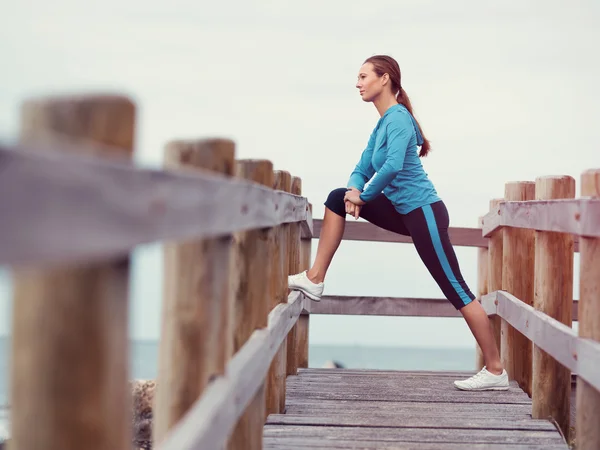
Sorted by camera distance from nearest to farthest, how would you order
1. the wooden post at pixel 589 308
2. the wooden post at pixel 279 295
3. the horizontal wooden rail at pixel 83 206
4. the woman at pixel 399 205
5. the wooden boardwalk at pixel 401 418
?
the horizontal wooden rail at pixel 83 206 < the wooden post at pixel 589 308 < the wooden boardwalk at pixel 401 418 < the wooden post at pixel 279 295 < the woman at pixel 399 205

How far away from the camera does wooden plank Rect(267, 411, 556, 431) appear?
4.31m

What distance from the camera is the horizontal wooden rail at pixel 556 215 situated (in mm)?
3357

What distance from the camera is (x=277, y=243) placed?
13.2 ft

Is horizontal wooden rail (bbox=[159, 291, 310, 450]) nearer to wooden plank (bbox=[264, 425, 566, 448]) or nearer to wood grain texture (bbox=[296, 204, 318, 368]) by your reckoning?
wooden plank (bbox=[264, 425, 566, 448])

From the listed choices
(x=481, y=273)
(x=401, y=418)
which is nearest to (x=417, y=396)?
(x=401, y=418)

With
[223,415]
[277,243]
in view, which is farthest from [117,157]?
[277,243]

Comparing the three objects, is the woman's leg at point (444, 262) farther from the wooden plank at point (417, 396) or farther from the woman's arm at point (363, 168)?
the woman's arm at point (363, 168)

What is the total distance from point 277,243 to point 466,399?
6.05 ft

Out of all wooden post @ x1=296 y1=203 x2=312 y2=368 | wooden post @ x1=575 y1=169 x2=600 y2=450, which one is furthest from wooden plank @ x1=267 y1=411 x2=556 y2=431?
wooden post @ x1=296 y1=203 x2=312 y2=368

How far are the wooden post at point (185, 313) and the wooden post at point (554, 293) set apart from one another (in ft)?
8.51

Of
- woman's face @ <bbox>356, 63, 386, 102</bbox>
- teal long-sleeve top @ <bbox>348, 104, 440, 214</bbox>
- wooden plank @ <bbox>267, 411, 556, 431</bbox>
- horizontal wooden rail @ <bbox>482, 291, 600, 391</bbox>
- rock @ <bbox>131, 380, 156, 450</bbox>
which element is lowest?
rock @ <bbox>131, 380, 156, 450</bbox>

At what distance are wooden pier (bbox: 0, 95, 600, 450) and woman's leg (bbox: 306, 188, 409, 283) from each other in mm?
187

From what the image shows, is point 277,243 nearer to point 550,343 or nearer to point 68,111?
point 550,343

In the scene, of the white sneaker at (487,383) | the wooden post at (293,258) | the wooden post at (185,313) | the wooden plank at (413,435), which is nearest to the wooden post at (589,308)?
the wooden plank at (413,435)
